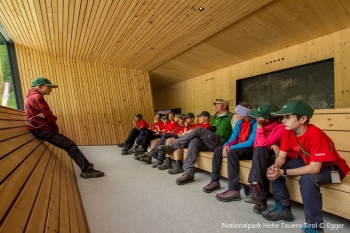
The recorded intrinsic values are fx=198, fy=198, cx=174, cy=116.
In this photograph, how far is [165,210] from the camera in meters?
1.93

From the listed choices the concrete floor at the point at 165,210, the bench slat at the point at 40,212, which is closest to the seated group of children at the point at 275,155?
the concrete floor at the point at 165,210

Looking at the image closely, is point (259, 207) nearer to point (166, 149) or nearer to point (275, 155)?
point (275, 155)

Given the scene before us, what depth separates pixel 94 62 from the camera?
682 centimetres

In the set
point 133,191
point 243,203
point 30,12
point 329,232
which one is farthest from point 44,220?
point 30,12

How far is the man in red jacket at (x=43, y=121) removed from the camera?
276cm

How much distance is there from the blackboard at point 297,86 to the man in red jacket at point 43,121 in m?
4.42

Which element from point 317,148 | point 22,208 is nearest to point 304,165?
point 317,148

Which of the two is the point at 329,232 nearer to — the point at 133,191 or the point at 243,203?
the point at 243,203

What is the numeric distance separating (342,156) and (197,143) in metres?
1.64

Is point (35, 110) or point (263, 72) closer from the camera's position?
point (35, 110)

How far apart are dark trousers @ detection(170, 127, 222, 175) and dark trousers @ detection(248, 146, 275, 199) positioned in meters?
0.96

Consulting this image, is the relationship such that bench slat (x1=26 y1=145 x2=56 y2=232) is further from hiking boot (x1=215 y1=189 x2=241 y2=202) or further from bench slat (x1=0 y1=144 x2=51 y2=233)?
hiking boot (x1=215 y1=189 x2=241 y2=202)

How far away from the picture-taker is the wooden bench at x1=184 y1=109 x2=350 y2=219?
1.51 metres

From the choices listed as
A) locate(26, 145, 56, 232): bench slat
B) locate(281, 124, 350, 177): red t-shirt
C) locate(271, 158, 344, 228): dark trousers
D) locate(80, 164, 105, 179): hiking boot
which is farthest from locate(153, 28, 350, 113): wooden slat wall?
locate(26, 145, 56, 232): bench slat
